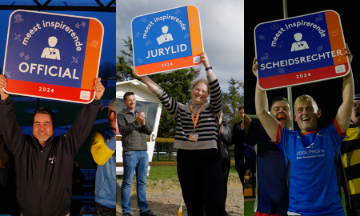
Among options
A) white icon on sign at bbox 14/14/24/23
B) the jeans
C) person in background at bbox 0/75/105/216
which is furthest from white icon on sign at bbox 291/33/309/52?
white icon on sign at bbox 14/14/24/23

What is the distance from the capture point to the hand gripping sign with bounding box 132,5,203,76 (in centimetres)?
312

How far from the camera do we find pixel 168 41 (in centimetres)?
317

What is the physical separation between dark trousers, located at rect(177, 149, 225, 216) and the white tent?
0.70m

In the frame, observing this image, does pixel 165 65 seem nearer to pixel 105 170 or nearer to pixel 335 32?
pixel 105 170

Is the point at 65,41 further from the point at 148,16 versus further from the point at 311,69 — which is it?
the point at 311,69

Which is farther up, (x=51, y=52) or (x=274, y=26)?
(x=274, y=26)

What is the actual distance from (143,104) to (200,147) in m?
0.89

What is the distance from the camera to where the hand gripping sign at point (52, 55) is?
2908 mm

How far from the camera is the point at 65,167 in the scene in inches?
111

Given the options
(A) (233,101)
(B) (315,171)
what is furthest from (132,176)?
(B) (315,171)

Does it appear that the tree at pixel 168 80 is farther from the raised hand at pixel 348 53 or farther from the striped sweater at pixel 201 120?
the raised hand at pixel 348 53

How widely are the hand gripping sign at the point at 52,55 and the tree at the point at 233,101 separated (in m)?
1.42

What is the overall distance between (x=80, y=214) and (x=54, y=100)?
1175 mm

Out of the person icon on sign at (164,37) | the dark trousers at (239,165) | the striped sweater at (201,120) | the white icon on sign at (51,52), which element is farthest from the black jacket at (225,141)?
the white icon on sign at (51,52)
